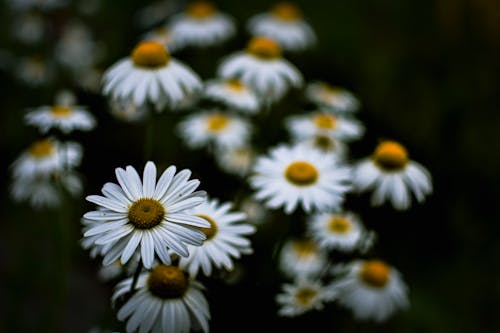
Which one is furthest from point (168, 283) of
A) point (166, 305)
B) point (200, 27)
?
point (200, 27)

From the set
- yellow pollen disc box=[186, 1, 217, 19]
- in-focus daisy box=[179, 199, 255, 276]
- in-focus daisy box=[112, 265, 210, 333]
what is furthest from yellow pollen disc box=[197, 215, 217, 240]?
yellow pollen disc box=[186, 1, 217, 19]

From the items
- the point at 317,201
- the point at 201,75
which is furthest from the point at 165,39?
the point at 317,201

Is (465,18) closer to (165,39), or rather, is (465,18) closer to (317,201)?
(165,39)

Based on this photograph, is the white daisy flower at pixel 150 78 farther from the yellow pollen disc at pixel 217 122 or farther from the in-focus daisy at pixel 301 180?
the yellow pollen disc at pixel 217 122

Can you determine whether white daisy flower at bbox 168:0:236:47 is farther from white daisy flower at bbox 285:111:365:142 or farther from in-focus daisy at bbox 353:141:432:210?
in-focus daisy at bbox 353:141:432:210

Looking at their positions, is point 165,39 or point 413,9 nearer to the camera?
point 165,39

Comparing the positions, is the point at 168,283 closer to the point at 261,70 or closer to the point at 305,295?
the point at 305,295
